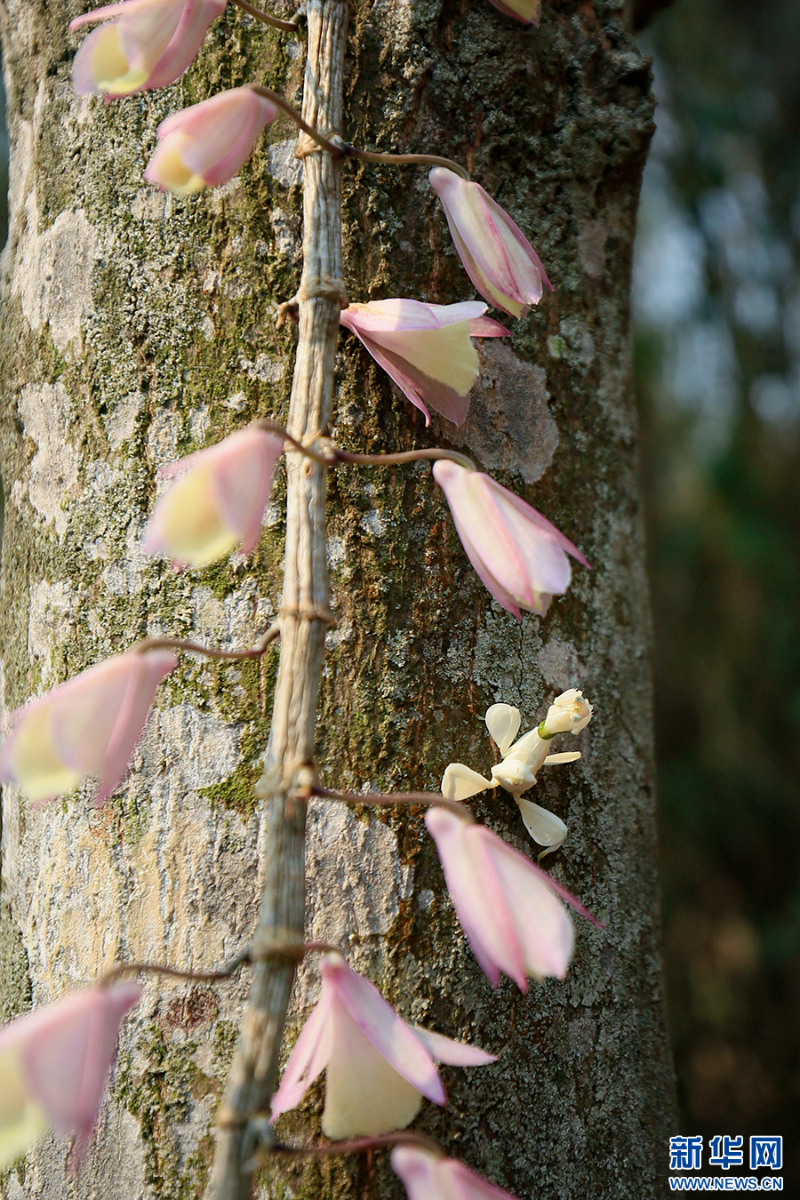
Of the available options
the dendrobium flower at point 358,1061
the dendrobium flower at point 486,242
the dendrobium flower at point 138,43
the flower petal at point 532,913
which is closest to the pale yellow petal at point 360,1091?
the dendrobium flower at point 358,1061

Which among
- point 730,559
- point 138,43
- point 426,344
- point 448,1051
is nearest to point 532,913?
point 448,1051

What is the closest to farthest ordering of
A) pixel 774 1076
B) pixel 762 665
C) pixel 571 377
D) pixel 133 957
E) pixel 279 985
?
A: 1. pixel 279 985
2. pixel 133 957
3. pixel 571 377
4. pixel 774 1076
5. pixel 762 665

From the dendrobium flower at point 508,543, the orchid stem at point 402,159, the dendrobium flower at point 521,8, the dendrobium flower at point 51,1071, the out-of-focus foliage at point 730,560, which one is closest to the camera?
the dendrobium flower at point 51,1071

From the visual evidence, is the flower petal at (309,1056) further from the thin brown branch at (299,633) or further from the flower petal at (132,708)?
the flower petal at (132,708)

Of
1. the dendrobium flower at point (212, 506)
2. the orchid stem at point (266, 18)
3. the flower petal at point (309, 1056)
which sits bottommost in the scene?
the flower petal at point (309, 1056)

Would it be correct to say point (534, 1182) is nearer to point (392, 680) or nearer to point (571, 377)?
point (392, 680)

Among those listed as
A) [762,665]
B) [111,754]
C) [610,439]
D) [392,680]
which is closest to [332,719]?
[392,680]

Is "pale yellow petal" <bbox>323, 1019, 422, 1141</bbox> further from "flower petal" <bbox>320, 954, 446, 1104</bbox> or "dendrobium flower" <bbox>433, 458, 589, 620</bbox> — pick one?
"dendrobium flower" <bbox>433, 458, 589, 620</bbox>
